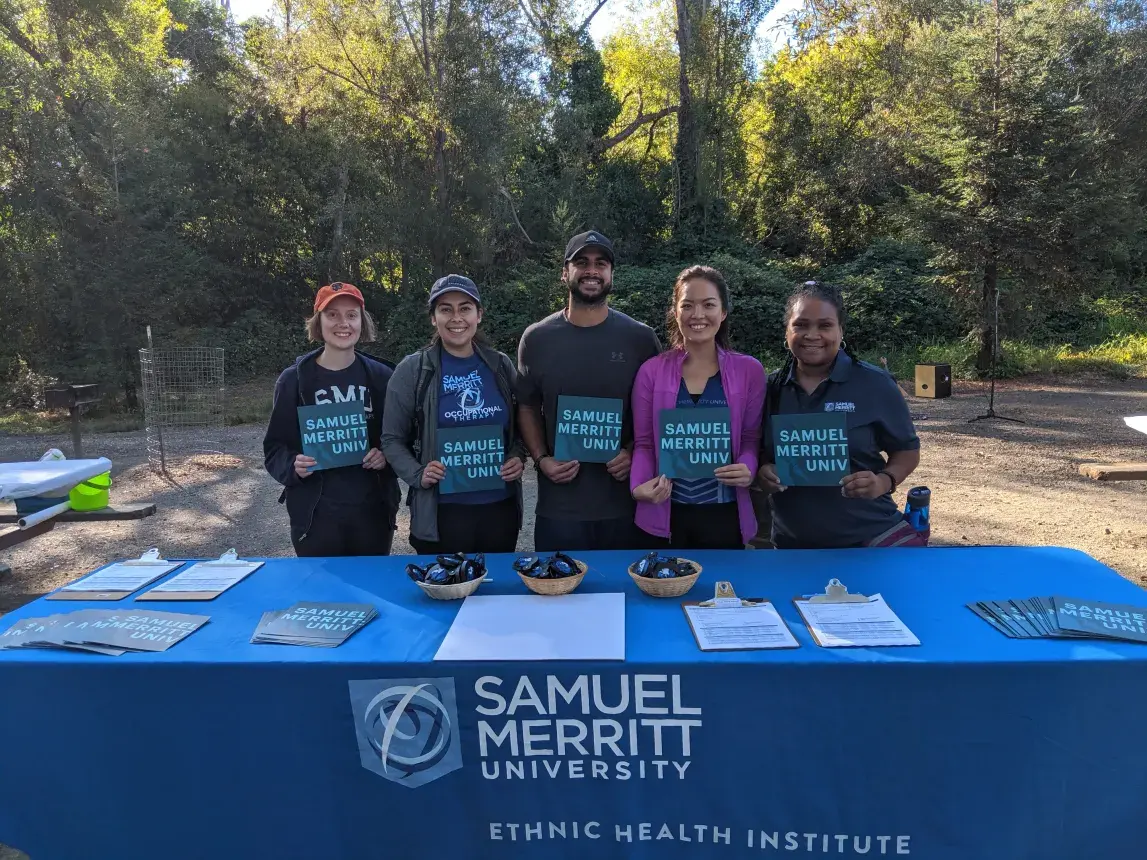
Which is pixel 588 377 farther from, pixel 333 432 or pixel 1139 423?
pixel 1139 423

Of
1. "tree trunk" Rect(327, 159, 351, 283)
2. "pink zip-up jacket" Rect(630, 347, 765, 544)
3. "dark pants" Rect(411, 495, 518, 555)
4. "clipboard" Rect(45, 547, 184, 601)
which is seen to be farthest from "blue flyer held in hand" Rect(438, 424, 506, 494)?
"tree trunk" Rect(327, 159, 351, 283)

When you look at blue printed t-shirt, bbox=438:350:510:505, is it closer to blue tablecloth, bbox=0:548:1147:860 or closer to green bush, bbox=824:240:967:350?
blue tablecloth, bbox=0:548:1147:860

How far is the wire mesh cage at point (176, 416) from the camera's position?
10.9 metres

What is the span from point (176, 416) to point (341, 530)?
10923 millimetres

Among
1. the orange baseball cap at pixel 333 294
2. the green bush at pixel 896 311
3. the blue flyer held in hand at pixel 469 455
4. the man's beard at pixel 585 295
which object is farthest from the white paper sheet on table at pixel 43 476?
the green bush at pixel 896 311

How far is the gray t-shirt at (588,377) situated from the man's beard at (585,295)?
0.35ft

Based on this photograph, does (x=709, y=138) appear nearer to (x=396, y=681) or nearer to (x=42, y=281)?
(x=42, y=281)

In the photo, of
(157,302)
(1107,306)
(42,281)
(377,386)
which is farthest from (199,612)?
(1107,306)

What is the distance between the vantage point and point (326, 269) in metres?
22.3

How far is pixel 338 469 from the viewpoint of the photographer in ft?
11.2

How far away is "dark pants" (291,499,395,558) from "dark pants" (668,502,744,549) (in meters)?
1.38

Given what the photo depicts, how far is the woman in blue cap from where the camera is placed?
3182 millimetres

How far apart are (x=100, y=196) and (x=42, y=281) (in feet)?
8.07

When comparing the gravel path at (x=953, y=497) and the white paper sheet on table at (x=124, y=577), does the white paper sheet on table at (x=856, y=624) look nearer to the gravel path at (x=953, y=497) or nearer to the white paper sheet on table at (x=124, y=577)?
the white paper sheet on table at (x=124, y=577)
